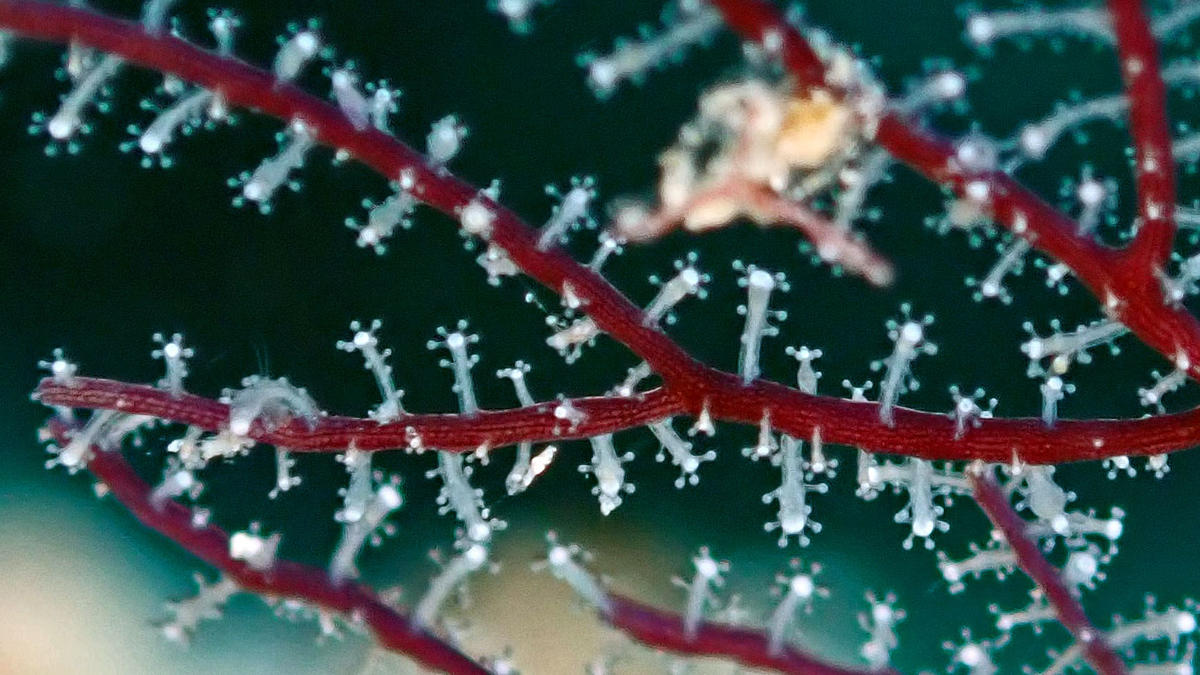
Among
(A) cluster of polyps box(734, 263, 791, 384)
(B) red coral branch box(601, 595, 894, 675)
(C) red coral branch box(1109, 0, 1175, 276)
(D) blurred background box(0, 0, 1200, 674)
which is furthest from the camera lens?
(D) blurred background box(0, 0, 1200, 674)

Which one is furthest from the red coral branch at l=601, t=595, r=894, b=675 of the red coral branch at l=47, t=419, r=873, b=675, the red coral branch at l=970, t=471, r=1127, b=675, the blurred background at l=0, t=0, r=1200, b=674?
the blurred background at l=0, t=0, r=1200, b=674

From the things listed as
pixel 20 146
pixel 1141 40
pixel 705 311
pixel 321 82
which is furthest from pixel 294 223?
pixel 1141 40

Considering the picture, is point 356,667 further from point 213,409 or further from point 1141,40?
point 1141,40

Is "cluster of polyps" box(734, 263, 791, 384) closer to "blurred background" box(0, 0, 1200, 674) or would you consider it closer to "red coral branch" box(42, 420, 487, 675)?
"red coral branch" box(42, 420, 487, 675)

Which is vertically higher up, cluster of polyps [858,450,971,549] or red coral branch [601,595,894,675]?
cluster of polyps [858,450,971,549]

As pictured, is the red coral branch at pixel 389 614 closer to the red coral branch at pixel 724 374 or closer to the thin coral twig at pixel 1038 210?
the red coral branch at pixel 724 374
